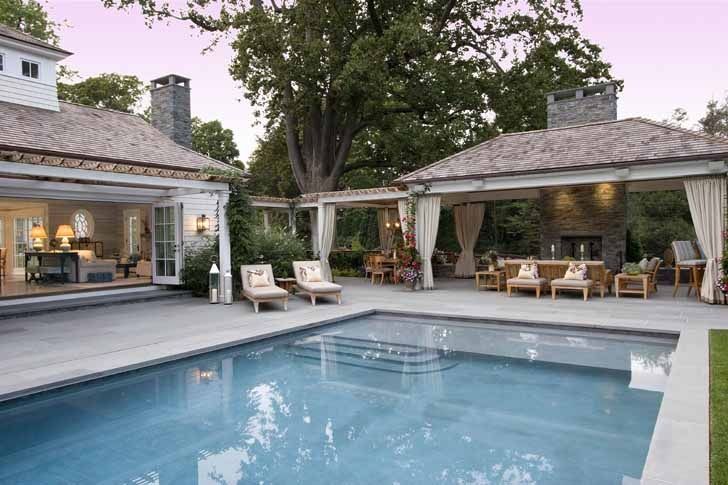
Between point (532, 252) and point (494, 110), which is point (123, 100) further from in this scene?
point (532, 252)

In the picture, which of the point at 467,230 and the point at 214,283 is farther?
the point at 467,230

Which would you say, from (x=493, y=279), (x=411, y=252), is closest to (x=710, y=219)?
(x=493, y=279)

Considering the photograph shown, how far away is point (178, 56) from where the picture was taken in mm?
18672

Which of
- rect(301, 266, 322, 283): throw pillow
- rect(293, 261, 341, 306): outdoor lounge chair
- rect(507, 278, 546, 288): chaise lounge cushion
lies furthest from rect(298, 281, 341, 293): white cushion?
rect(507, 278, 546, 288): chaise lounge cushion

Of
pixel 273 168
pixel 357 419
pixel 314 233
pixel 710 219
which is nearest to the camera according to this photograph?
pixel 357 419

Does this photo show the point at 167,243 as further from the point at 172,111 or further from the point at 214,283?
the point at 172,111

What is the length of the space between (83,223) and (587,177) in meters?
15.3

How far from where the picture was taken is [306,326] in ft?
26.3

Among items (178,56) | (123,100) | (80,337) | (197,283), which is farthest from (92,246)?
(123,100)

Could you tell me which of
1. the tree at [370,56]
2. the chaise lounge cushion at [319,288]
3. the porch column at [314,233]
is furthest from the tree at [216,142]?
the chaise lounge cushion at [319,288]

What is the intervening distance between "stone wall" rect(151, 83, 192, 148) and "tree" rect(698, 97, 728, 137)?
21.9 m

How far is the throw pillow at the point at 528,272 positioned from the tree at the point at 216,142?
863 inches

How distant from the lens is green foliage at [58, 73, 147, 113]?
917 inches

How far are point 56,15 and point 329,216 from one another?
744 inches
